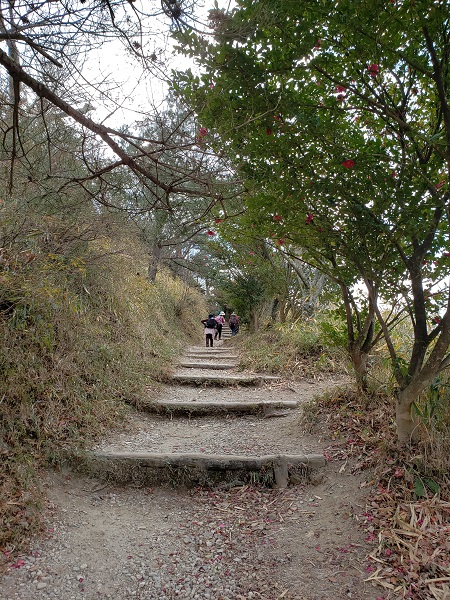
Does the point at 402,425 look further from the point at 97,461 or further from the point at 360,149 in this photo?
the point at 97,461

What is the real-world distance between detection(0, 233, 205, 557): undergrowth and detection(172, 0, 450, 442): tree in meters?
2.07

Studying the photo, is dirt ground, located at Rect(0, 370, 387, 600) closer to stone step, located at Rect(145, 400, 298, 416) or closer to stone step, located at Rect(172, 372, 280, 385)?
stone step, located at Rect(145, 400, 298, 416)

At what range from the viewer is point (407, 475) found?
→ 2.31 m

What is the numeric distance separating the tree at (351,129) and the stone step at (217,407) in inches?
73.0

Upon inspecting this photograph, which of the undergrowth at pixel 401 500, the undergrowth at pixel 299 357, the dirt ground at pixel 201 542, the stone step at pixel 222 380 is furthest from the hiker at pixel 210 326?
the undergrowth at pixel 401 500

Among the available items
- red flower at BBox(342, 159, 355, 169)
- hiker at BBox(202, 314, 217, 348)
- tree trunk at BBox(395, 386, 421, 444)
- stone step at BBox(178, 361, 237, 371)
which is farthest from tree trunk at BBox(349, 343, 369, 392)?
hiker at BBox(202, 314, 217, 348)

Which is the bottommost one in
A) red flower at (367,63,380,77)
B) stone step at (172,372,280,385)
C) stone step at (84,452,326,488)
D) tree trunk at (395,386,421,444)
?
stone step at (84,452,326,488)

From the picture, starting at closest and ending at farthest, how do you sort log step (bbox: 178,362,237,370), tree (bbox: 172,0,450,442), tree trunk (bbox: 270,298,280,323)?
tree (bbox: 172,0,450,442)
log step (bbox: 178,362,237,370)
tree trunk (bbox: 270,298,280,323)

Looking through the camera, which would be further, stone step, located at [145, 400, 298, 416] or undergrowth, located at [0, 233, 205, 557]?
stone step, located at [145, 400, 298, 416]

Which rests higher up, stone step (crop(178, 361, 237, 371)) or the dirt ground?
stone step (crop(178, 361, 237, 371))

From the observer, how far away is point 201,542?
7.52 feet

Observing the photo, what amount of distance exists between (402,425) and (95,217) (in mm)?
4158

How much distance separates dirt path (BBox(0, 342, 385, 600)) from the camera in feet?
6.15

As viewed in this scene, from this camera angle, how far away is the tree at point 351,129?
213cm
